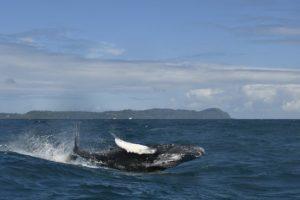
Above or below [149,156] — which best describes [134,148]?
above

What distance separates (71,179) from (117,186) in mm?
1807

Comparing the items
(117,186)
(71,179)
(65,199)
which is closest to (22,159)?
(71,179)

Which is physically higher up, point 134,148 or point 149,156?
point 134,148

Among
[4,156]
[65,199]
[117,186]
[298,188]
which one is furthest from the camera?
[4,156]

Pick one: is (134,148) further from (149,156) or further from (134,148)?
(149,156)

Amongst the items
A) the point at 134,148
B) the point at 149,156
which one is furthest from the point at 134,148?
the point at 149,156

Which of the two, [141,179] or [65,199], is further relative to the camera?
[141,179]

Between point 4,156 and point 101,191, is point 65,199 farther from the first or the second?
point 4,156

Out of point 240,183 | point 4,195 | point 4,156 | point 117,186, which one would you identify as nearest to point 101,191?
point 117,186

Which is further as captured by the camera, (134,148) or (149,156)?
(149,156)

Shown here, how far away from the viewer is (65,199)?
1579 cm

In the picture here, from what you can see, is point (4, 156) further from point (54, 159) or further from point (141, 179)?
point (141, 179)

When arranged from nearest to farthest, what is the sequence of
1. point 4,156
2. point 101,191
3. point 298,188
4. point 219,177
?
point 101,191 < point 298,188 < point 219,177 < point 4,156

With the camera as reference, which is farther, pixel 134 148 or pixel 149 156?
pixel 149 156
